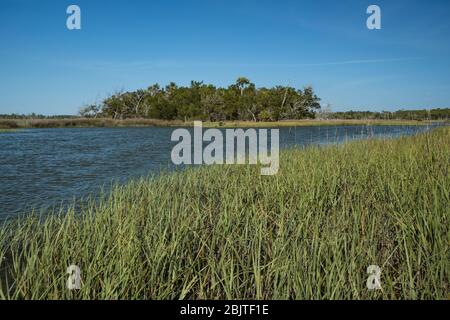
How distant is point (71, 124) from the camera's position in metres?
55.9

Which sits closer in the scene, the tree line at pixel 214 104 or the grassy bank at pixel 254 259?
the grassy bank at pixel 254 259

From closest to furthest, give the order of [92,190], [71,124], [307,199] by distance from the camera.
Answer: [307,199] < [92,190] < [71,124]

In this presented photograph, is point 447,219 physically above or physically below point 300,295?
above

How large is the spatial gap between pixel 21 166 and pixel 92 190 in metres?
6.25

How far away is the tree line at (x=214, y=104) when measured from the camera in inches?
2665

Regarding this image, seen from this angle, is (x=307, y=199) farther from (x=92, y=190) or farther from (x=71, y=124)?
(x=71, y=124)

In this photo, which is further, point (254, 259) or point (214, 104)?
point (214, 104)

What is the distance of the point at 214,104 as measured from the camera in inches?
2665

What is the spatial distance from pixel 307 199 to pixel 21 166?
12421 mm

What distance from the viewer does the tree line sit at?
222ft
